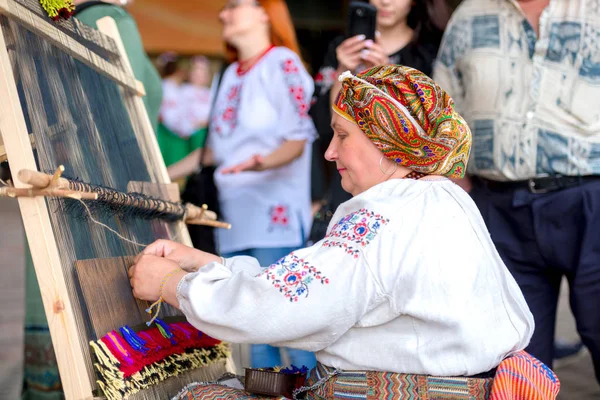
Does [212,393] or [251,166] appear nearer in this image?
[212,393]

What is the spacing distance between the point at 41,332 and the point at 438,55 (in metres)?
1.82

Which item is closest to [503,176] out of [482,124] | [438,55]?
[482,124]

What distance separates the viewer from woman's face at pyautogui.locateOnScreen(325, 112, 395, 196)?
1.92 meters

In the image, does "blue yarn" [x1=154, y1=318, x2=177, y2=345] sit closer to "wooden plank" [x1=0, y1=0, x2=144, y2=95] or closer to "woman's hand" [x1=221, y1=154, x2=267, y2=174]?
"wooden plank" [x1=0, y1=0, x2=144, y2=95]

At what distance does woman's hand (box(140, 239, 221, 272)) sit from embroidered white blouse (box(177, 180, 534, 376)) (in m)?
0.23

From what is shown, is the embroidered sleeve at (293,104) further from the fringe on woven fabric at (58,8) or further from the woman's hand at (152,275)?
the woman's hand at (152,275)

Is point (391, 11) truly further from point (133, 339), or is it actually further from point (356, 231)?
point (133, 339)

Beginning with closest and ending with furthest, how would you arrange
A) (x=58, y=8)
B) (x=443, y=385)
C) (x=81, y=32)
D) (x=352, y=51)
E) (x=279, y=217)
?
(x=443, y=385) → (x=58, y=8) → (x=81, y=32) → (x=352, y=51) → (x=279, y=217)

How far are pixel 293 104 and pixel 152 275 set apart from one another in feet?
5.59

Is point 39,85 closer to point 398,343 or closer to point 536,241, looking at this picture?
point 398,343

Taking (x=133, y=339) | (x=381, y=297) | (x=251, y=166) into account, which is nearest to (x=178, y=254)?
(x=133, y=339)

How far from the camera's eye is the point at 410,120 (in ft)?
5.98

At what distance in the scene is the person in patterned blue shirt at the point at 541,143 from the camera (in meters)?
2.50

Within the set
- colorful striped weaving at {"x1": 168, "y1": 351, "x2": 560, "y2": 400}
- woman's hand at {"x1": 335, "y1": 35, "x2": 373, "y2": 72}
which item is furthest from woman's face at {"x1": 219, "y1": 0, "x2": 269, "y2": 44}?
colorful striped weaving at {"x1": 168, "y1": 351, "x2": 560, "y2": 400}
